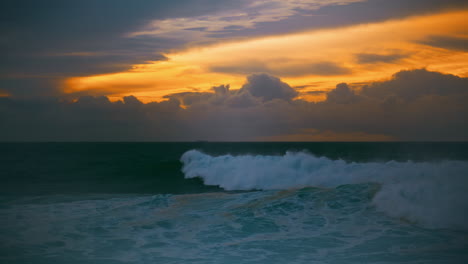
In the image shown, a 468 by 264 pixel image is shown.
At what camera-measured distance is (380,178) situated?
17203 mm

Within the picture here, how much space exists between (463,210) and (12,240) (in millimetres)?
12423

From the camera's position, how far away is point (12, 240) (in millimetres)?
9164

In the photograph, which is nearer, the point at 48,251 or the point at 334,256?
the point at 334,256

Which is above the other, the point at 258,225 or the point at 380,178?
the point at 380,178

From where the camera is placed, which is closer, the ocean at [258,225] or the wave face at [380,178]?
the ocean at [258,225]

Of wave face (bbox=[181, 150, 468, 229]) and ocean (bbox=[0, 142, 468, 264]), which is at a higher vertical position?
wave face (bbox=[181, 150, 468, 229])

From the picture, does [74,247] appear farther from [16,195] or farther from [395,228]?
[16,195]

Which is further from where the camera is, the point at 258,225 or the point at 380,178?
the point at 380,178

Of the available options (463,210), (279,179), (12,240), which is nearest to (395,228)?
(463,210)

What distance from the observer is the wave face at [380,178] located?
422 inches

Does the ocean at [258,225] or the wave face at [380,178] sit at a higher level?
the wave face at [380,178]

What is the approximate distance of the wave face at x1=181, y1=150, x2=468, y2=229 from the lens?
10719 mm

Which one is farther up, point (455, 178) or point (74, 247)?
point (455, 178)

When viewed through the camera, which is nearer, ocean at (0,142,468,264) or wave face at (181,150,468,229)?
ocean at (0,142,468,264)
